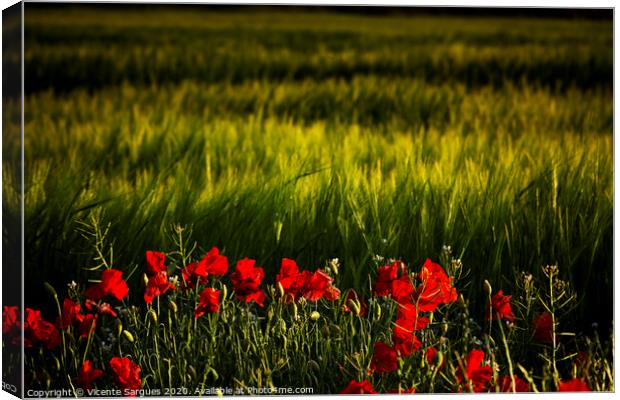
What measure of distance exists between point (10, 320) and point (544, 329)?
177 centimetres

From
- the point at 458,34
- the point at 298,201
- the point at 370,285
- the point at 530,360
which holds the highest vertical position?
the point at 458,34

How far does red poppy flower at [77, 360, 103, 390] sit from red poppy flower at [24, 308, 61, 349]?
0.39 feet

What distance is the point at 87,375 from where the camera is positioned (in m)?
3.85

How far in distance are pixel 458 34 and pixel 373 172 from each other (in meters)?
0.63

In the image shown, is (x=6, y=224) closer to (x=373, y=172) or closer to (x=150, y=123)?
(x=150, y=123)

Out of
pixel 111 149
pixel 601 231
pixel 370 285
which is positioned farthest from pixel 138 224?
pixel 601 231

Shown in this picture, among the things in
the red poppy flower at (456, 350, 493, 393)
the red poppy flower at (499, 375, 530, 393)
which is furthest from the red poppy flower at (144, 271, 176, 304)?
the red poppy flower at (499, 375, 530, 393)

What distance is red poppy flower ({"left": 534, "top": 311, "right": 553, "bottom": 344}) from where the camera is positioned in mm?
4051

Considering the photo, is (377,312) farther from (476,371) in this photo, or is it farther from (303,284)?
(476,371)

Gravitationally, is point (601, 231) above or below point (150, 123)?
below

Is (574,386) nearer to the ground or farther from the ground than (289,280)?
nearer to the ground

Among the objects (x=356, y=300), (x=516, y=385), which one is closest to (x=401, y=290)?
(x=356, y=300)

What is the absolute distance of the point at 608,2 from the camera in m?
4.26

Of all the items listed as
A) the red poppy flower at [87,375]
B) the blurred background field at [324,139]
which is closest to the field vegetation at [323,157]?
the blurred background field at [324,139]
